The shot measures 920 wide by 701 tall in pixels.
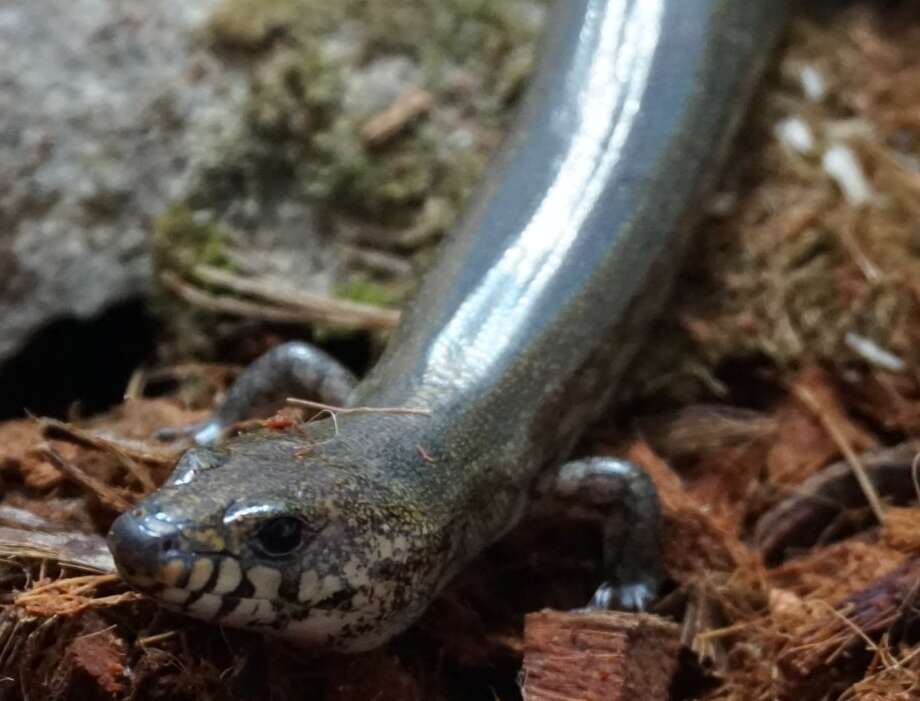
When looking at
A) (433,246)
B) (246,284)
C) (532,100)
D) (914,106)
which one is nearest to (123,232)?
(246,284)

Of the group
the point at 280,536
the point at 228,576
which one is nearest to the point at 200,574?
the point at 228,576

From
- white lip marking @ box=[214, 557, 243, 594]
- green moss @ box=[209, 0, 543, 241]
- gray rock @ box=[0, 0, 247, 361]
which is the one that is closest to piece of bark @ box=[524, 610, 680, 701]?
white lip marking @ box=[214, 557, 243, 594]

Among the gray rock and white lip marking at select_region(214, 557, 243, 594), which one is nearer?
white lip marking at select_region(214, 557, 243, 594)

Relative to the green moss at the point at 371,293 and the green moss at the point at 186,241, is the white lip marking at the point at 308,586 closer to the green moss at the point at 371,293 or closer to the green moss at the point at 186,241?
the green moss at the point at 371,293

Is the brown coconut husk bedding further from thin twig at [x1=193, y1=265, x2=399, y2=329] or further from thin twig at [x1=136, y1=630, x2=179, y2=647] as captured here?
thin twig at [x1=193, y1=265, x2=399, y2=329]

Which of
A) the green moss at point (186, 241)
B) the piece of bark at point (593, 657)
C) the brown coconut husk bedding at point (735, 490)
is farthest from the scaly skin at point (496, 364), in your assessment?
the green moss at point (186, 241)

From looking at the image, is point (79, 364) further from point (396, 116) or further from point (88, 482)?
point (396, 116)
